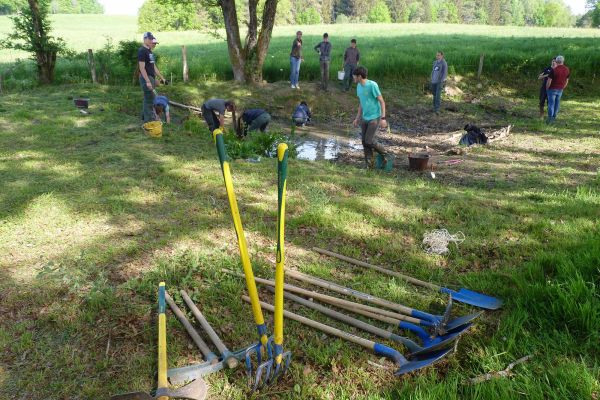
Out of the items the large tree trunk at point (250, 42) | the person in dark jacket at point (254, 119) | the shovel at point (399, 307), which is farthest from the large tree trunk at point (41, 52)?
the shovel at point (399, 307)

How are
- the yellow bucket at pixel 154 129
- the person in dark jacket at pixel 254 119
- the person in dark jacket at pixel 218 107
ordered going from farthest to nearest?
the person in dark jacket at pixel 254 119
the yellow bucket at pixel 154 129
the person in dark jacket at pixel 218 107

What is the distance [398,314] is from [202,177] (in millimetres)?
4378

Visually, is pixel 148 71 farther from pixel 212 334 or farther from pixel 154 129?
pixel 212 334

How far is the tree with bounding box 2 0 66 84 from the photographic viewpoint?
548 inches

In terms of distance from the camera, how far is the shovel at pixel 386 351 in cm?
283

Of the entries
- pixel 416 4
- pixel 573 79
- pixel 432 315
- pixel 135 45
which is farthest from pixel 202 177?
pixel 416 4

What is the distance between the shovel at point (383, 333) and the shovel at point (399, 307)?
0.20 m

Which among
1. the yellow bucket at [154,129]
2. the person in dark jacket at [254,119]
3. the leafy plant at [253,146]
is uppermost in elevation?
the person in dark jacket at [254,119]

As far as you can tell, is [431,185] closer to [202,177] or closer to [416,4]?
[202,177]

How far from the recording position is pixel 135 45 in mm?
14953

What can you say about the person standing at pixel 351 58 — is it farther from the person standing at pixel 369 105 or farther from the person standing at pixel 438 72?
the person standing at pixel 369 105

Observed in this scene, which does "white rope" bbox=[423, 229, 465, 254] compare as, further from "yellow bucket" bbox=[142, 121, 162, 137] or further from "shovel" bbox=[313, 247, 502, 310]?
"yellow bucket" bbox=[142, 121, 162, 137]

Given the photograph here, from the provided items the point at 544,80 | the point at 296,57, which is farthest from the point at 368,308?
the point at 296,57

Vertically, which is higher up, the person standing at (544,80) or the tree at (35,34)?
the tree at (35,34)
